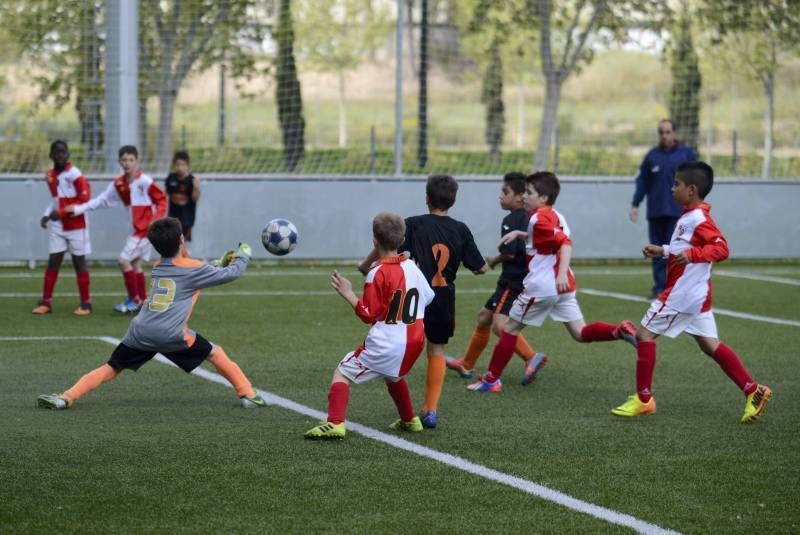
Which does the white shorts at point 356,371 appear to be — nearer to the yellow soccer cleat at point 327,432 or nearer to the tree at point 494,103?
the yellow soccer cleat at point 327,432

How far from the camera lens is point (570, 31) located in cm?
1973

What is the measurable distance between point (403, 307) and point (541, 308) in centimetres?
198

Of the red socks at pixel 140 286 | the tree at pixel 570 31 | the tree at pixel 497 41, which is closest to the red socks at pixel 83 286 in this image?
the red socks at pixel 140 286

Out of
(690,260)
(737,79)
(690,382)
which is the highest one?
(737,79)

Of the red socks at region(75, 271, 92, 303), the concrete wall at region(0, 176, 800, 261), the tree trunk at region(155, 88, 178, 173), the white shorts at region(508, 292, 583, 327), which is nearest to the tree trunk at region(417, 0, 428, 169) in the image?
the concrete wall at region(0, 176, 800, 261)

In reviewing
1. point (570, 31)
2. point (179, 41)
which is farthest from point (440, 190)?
point (570, 31)

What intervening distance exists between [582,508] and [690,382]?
3.67m

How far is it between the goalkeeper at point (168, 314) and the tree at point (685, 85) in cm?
1432

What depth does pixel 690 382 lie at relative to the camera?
887 cm

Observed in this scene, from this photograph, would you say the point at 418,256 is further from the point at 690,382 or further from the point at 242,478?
the point at 690,382

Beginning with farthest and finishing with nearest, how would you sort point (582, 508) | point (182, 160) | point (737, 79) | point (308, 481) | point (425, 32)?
point (737, 79) → point (425, 32) → point (182, 160) → point (308, 481) → point (582, 508)

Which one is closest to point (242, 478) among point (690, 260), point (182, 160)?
point (690, 260)

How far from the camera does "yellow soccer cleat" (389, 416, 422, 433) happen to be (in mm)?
7027

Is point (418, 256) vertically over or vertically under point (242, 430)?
over
